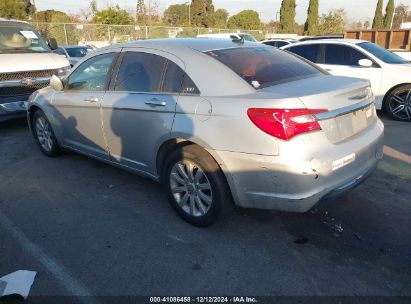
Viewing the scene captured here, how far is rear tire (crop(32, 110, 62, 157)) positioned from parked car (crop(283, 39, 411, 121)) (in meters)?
5.61

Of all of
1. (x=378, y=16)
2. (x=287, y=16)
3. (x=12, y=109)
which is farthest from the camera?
(x=378, y=16)

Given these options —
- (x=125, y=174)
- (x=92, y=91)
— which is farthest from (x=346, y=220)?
(x=92, y=91)

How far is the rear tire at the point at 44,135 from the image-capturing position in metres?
5.37

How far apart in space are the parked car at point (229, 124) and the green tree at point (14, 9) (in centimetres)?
3302

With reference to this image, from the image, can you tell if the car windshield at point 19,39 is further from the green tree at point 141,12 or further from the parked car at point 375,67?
the green tree at point 141,12

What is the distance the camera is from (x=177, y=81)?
341cm

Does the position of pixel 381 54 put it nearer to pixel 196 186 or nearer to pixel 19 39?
pixel 196 186

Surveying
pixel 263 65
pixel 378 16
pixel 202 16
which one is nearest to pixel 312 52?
pixel 263 65

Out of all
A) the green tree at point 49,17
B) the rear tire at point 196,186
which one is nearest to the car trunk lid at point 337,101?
the rear tire at point 196,186

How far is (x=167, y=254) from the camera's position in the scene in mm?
3078

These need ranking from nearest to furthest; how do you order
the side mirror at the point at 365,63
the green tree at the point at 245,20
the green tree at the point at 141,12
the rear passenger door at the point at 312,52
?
the side mirror at the point at 365,63
the rear passenger door at the point at 312,52
the green tree at the point at 141,12
the green tree at the point at 245,20

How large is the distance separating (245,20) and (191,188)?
6877 centimetres

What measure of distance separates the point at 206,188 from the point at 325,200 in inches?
39.2

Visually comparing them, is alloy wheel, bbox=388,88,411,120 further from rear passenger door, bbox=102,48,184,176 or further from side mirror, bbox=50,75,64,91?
side mirror, bbox=50,75,64,91
